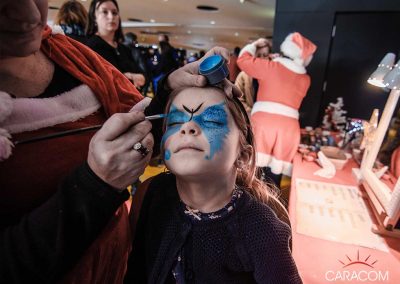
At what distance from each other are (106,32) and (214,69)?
5.19 feet

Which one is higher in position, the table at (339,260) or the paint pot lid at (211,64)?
the paint pot lid at (211,64)

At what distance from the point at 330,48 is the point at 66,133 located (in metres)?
3.20

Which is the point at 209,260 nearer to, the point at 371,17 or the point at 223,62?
the point at 223,62

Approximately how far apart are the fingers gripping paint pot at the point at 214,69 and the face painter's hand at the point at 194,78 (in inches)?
0.9

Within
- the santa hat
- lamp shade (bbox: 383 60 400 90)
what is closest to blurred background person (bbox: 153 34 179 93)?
the santa hat

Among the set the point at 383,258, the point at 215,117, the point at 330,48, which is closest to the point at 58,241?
the point at 215,117

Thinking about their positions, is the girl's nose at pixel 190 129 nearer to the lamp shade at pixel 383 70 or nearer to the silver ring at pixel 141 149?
the silver ring at pixel 141 149

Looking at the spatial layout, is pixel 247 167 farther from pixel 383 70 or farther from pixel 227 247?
pixel 383 70

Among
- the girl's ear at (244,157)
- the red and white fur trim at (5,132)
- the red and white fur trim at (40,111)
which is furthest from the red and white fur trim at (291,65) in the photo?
the red and white fur trim at (5,132)

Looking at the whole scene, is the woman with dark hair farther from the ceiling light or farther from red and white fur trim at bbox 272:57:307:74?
the ceiling light

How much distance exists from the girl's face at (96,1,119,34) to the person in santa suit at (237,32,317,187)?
42.3 inches

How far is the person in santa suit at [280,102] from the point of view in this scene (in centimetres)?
223

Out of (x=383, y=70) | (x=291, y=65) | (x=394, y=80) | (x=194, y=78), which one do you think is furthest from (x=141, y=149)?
(x=291, y=65)

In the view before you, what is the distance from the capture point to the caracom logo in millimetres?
876
